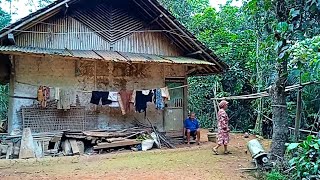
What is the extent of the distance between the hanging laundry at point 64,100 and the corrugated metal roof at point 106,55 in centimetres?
109

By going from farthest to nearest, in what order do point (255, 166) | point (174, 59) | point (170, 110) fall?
point (170, 110)
point (174, 59)
point (255, 166)

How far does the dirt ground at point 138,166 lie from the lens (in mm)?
6963

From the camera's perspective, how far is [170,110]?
1184cm

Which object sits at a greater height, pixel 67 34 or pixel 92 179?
pixel 67 34

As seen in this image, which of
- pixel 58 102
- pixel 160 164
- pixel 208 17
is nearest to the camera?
pixel 160 164

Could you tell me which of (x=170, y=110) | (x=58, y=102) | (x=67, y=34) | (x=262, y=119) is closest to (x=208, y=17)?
(x=262, y=119)

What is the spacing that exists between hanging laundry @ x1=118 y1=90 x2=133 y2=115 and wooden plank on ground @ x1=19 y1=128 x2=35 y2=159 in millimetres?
2577

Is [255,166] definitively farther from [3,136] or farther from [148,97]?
[3,136]

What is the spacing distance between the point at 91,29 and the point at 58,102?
2448 millimetres

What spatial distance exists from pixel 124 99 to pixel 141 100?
0.55 m

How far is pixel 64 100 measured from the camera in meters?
9.76

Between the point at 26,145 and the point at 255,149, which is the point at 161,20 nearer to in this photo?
the point at 255,149

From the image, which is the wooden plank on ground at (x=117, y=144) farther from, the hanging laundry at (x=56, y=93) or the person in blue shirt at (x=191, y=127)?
the person in blue shirt at (x=191, y=127)

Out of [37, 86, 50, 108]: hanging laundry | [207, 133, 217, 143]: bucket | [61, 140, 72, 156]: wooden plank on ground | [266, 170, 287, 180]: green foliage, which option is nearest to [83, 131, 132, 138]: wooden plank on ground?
[61, 140, 72, 156]: wooden plank on ground
